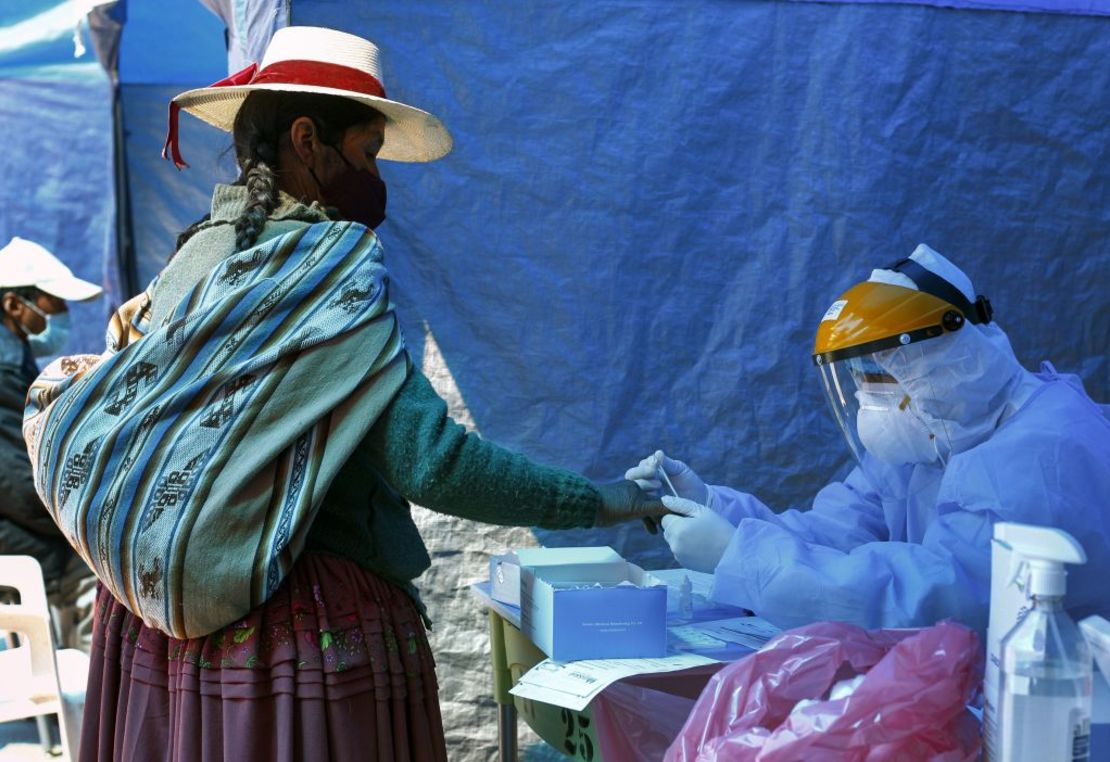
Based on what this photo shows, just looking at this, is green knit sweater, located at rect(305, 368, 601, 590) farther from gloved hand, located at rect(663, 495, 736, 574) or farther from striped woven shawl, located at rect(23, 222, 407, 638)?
gloved hand, located at rect(663, 495, 736, 574)

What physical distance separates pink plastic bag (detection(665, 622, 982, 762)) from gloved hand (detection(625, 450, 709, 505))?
78 centimetres

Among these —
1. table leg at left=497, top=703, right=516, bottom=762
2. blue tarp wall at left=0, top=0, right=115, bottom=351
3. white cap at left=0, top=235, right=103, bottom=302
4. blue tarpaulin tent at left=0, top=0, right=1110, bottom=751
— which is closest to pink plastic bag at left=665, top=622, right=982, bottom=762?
table leg at left=497, top=703, right=516, bottom=762

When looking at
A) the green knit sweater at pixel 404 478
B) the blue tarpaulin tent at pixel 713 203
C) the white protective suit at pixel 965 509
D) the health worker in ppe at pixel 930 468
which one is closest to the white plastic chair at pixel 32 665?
the blue tarpaulin tent at pixel 713 203

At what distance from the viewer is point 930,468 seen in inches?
86.8

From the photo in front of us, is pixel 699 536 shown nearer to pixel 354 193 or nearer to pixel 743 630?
pixel 743 630

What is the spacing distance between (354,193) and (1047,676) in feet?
3.98

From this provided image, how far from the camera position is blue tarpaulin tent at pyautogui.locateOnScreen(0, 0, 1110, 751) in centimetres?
290

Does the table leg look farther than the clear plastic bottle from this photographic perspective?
Yes

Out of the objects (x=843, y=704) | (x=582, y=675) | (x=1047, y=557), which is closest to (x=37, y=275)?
(x=582, y=675)

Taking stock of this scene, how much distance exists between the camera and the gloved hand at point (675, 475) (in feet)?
7.53

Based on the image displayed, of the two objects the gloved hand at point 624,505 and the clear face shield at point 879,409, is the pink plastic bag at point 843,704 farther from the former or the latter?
the clear face shield at point 879,409

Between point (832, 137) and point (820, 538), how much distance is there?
3.47 feet

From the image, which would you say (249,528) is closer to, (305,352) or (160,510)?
(160,510)

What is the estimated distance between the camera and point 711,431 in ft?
9.73
